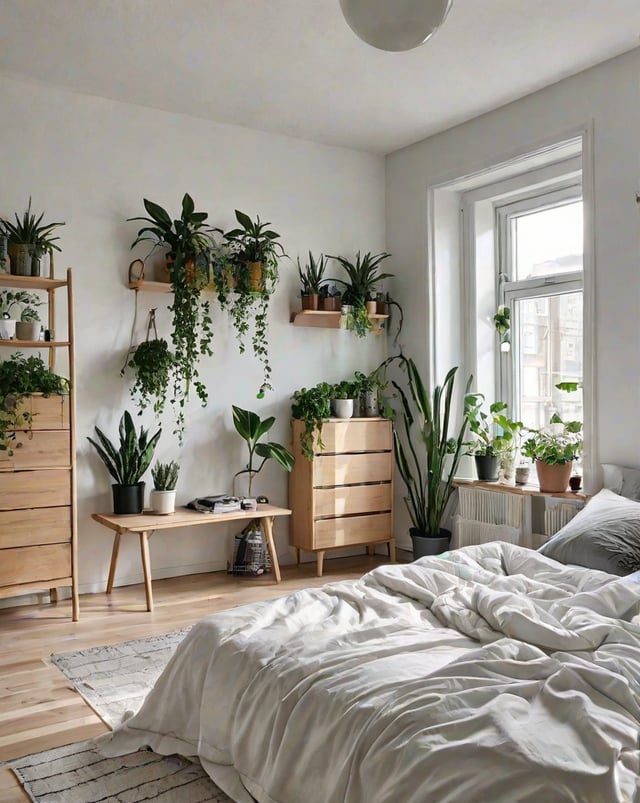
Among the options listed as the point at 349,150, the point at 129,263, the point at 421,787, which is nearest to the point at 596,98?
the point at 349,150

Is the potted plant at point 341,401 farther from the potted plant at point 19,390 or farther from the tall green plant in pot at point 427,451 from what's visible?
the potted plant at point 19,390

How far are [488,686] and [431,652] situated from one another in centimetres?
34

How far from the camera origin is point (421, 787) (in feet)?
4.76

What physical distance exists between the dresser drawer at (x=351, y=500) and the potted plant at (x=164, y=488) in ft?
2.80

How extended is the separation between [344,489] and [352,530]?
263 mm

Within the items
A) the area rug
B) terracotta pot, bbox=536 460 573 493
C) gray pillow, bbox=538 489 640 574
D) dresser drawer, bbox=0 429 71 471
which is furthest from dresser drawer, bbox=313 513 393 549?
gray pillow, bbox=538 489 640 574

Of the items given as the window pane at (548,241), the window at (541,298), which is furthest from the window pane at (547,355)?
the window pane at (548,241)

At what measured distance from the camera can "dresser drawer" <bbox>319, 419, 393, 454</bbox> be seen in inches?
183

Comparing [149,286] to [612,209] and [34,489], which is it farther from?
[612,209]

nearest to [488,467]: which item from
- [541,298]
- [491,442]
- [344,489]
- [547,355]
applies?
[491,442]

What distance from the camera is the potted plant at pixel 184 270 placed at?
13.9ft

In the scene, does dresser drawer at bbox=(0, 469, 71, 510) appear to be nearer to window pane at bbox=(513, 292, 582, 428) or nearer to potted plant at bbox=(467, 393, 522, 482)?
potted plant at bbox=(467, 393, 522, 482)

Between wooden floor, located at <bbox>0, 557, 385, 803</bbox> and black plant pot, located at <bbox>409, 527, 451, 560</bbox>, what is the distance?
1.17 ft

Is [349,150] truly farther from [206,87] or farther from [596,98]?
[596,98]
